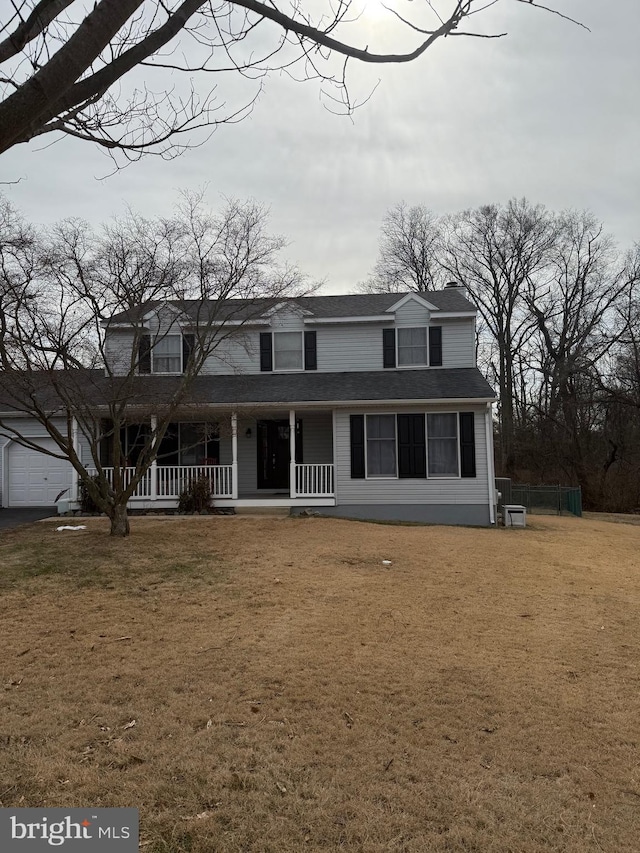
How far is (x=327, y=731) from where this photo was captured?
3.49 metres

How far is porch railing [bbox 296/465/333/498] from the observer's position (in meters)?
14.5

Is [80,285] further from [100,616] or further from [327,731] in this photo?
[327,731]

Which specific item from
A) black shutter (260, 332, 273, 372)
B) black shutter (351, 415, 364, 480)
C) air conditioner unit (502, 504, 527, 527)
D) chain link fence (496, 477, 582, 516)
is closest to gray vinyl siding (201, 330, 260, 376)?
black shutter (260, 332, 273, 372)

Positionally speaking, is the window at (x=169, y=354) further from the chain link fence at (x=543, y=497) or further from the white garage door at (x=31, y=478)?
the chain link fence at (x=543, y=497)

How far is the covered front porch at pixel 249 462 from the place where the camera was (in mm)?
14422

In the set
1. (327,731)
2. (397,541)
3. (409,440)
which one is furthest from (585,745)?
(409,440)

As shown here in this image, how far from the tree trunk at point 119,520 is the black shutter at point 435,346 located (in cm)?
967

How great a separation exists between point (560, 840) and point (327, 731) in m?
1.45

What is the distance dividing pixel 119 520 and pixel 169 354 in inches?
280

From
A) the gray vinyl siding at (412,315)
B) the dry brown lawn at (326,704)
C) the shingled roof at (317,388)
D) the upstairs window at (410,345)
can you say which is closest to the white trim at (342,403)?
the shingled roof at (317,388)

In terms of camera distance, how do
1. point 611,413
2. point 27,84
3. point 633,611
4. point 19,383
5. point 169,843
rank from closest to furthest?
point 27,84 → point 169,843 → point 633,611 → point 19,383 → point 611,413

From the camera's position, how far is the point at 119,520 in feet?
33.7

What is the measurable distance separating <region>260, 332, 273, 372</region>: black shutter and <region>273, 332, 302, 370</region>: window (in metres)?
0.15

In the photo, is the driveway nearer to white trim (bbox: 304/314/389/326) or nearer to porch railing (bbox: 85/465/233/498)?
porch railing (bbox: 85/465/233/498)
